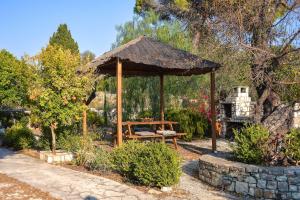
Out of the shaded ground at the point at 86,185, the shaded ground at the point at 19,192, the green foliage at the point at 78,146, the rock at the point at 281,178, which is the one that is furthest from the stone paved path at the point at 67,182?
the rock at the point at 281,178

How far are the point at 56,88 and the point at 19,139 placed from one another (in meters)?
3.04

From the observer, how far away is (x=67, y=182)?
652cm

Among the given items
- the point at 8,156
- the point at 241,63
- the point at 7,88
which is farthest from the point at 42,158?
the point at 7,88

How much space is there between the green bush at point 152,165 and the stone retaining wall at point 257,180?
1.05 meters

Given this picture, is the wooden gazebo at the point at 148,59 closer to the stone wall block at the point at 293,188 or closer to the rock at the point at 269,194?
the rock at the point at 269,194

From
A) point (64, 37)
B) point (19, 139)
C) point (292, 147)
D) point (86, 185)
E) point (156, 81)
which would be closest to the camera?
point (86, 185)

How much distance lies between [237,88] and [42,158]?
797 centimetres

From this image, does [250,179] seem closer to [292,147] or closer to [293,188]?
[293,188]

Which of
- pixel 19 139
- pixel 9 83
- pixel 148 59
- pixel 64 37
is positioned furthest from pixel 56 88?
pixel 64 37

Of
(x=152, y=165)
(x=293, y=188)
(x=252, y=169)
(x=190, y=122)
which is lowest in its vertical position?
(x=293, y=188)

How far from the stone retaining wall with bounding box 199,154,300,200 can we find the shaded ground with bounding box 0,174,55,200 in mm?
3269

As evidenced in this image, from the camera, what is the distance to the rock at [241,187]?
268 inches

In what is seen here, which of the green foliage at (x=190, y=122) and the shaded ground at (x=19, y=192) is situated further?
the green foliage at (x=190, y=122)

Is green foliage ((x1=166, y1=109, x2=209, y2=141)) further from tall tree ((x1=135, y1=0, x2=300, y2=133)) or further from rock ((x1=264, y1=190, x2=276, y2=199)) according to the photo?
rock ((x1=264, y1=190, x2=276, y2=199))
